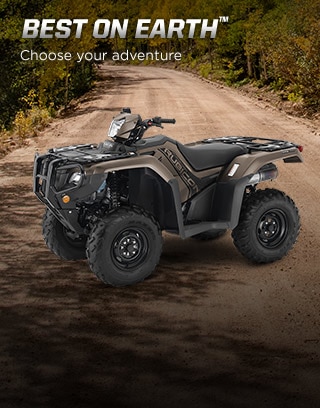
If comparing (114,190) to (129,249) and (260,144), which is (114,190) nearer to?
(129,249)

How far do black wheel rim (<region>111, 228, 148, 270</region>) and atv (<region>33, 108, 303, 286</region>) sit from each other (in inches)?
0.4

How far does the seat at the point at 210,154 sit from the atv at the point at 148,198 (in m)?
0.01

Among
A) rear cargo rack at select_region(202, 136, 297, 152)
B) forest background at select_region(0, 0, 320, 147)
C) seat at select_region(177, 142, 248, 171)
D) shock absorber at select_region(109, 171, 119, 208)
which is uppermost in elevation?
forest background at select_region(0, 0, 320, 147)

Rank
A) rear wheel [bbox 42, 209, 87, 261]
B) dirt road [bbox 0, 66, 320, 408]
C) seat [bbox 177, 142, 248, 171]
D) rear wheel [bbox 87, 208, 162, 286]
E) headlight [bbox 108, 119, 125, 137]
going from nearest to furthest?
dirt road [bbox 0, 66, 320, 408]
rear wheel [bbox 87, 208, 162, 286]
headlight [bbox 108, 119, 125, 137]
seat [bbox 177, 142, 248, 171]
rear wheel [bbox 42, 209, 87, 261]

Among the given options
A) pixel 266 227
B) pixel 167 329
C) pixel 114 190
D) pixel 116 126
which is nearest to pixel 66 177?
pixel 114 190

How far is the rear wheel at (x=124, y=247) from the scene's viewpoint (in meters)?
6.35

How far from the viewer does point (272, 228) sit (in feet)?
24.3

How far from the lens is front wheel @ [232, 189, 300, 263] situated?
7.18m

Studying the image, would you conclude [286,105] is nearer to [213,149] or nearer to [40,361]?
[213,149]

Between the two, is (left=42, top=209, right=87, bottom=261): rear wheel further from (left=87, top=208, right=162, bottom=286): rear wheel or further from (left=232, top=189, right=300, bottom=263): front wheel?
(left=232, top=189, right=300, bottom=263): front wheel

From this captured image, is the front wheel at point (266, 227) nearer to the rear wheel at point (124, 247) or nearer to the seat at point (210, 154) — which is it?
the seat at point (210, 154)

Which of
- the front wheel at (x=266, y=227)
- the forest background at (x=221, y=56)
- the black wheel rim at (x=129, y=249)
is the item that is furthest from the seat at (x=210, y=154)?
the forest background at (x=221, y=56)

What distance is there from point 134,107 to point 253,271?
68.7ft

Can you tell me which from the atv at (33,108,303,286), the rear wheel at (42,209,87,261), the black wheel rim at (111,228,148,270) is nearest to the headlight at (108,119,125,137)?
the atv at (33,108,303,286)
